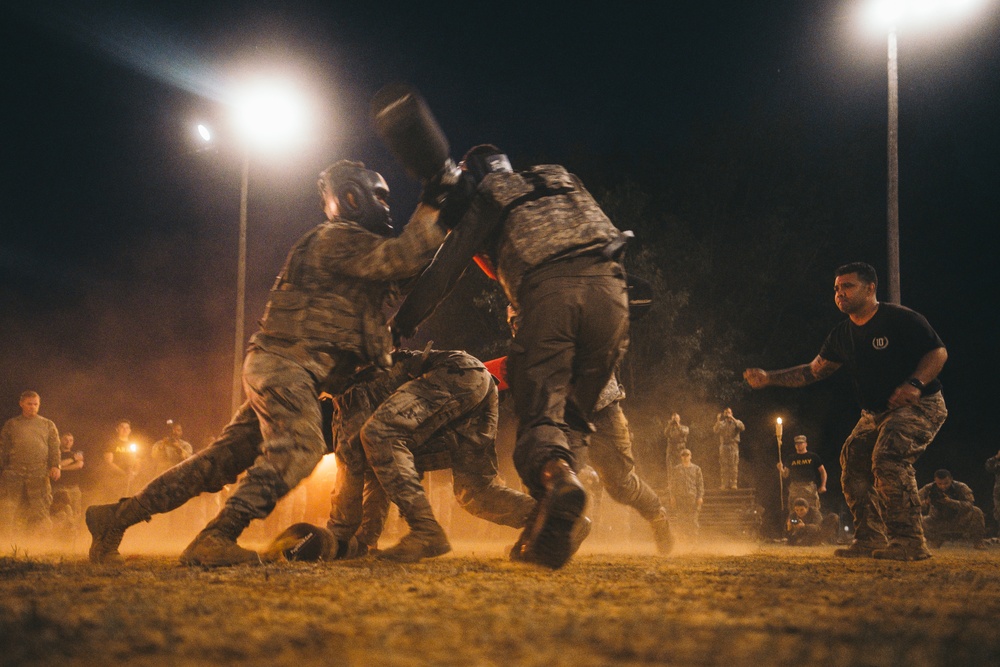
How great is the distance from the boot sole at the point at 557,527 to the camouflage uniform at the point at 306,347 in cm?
137

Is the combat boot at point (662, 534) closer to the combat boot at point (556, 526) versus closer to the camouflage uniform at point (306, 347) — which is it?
the camouflage uniform at point (306, 347)

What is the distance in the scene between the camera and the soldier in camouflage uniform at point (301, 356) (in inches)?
167

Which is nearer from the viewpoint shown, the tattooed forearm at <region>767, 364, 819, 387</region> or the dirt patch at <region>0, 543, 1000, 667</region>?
the dirt patch at <region>0, 543, 1000, 667</region>

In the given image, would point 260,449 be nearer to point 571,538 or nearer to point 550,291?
point 550,291

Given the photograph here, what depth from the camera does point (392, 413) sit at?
4.82 meters

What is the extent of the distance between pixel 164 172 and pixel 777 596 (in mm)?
21645

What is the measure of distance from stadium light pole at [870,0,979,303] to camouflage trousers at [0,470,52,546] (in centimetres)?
1099

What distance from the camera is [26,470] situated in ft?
34.1

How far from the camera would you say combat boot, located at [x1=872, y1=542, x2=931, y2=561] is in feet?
17.6

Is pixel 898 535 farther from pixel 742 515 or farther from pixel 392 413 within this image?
pixel 742 515

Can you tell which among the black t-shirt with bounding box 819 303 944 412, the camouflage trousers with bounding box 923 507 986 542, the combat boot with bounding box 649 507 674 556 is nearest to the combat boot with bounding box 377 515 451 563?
→ the combat boot with bounding box 649 507 674 556

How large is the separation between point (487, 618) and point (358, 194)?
3345 mm

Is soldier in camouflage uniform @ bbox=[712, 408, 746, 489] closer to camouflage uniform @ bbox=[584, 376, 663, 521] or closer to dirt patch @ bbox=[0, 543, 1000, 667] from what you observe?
camouflage uniform @ bbox=[584, 376, 663, 521]

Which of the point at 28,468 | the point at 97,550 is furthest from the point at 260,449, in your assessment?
the point at 28,468
